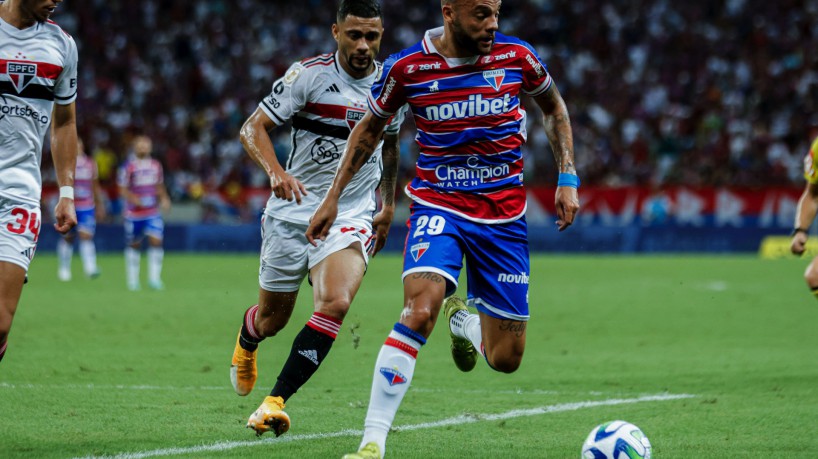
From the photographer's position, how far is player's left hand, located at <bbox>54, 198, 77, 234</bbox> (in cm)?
613

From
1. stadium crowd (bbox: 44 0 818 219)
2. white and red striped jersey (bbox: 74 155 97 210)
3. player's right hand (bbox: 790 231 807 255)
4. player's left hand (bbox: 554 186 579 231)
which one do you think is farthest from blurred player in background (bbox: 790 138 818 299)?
stadium crowd (bbox: 44 0 818 219)

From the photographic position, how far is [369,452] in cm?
514

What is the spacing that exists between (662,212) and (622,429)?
23.4 metres

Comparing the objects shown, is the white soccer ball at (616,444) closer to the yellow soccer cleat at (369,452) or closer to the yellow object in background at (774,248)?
the yellow soccer cleat at (369,452)

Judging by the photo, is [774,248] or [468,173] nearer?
[468,173]

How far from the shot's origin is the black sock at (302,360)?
21.1 ft

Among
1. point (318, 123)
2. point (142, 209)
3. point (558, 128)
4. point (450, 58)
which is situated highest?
point (450, 58)

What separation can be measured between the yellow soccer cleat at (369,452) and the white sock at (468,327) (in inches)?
66.6

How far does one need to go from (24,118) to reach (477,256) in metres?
2.55

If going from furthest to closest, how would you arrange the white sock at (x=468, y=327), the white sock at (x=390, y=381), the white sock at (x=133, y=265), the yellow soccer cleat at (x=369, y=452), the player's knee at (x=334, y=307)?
1. the white sock at (x=133, y=265)
2. the white sock at (x=468, y=327)
3. the player's knee at (x=334, y=307)
4. the white sock at (x=390, y=381)
5. the yellow soccer cleat at (x=369, y=452)

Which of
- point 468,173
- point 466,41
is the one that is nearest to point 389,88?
point 466,41

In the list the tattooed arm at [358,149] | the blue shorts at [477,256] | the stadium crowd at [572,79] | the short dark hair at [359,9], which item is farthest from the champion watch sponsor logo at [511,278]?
the stadium crowd at [572,79]

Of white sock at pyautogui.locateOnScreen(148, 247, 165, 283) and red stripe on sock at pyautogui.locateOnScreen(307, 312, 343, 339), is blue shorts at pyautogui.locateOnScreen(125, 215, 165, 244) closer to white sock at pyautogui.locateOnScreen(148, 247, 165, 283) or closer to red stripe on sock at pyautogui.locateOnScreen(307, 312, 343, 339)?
white sock at pyautogui.locateOnScreen(148, 247, 165, 283)

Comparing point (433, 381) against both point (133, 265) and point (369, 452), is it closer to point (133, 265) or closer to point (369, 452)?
point (369, 452)
